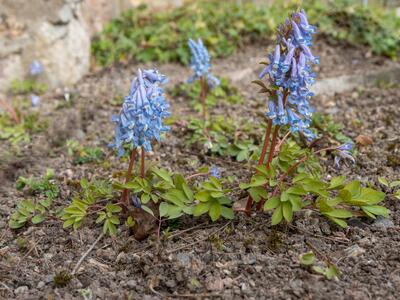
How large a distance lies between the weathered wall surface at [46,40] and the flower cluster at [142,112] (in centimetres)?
343

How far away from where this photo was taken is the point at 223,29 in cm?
723

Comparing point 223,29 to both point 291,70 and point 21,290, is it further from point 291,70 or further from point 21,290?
point 21,290

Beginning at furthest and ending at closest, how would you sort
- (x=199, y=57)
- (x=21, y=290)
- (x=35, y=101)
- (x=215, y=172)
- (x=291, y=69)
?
1. (x=35, y=101)
2. (x=199, y=57)
3. (x=215, y=172)
4. (x=21, y=290)
5. (x=291, y=69)

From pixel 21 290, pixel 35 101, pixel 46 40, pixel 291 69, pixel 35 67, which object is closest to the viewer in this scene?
pixel 291 69

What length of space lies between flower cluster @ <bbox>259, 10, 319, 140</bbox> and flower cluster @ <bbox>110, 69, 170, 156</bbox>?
0.66 meters

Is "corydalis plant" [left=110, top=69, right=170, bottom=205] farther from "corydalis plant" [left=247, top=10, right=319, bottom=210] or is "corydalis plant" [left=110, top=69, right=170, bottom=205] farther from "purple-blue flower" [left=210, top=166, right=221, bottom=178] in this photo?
"purple-blue flower" [left=210, top=166, right=221, bottom=178]

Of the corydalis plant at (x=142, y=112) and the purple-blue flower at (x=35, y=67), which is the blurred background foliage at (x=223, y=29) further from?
the corydalis plant at (x=142, y=112)

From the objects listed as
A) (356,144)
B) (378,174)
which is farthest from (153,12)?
(378,174)

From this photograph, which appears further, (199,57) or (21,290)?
(199,57)

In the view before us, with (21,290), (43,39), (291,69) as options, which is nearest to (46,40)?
(43,39)

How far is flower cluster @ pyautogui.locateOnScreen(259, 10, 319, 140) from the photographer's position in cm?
291

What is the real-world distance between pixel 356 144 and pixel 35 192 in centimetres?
271

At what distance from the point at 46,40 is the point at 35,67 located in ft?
1.22

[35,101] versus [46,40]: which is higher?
[46,40]
